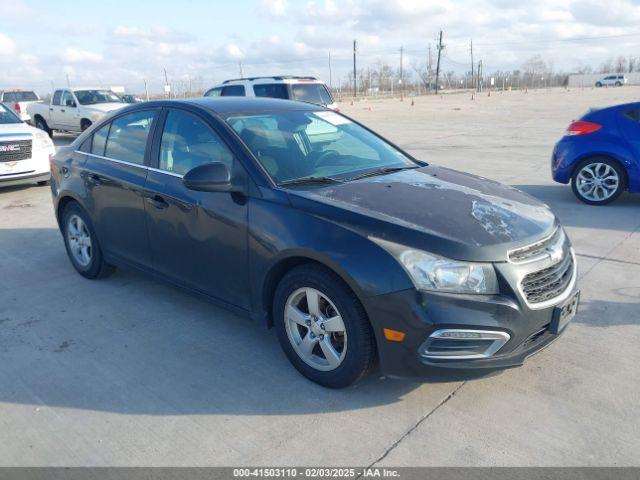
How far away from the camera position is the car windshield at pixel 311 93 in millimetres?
14133

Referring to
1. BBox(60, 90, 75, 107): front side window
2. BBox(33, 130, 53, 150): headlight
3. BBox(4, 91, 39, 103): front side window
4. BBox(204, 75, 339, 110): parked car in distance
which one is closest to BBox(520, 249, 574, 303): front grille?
BBox(33, 130, 53, 150): headlight

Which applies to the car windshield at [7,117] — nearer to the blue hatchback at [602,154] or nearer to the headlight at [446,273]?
the blue hatchback at [602,154]

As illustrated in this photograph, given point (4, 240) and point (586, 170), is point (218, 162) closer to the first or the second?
point (4, 240)

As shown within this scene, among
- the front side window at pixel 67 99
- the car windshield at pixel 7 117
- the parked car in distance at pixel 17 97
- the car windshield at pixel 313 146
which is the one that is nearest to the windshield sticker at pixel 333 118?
the car windshield at pixel 313 146

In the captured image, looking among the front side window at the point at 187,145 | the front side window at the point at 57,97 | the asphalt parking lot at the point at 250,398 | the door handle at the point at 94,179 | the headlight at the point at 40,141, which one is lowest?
the asphalt parking lot at the point at 250,398

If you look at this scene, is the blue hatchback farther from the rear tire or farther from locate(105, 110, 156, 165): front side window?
the rear tire

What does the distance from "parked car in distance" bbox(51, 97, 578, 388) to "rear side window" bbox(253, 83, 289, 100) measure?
926cm

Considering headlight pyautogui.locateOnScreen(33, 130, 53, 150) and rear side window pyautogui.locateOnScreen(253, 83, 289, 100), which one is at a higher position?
rear side window pyautogui.locateOnScreen(253, 83, 289, 100)

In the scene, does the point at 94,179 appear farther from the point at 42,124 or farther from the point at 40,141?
the point at 42,124

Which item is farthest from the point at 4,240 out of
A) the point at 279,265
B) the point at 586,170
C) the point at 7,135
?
the point at 586,170

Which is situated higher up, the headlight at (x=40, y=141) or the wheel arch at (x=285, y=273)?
the headlight at (x=40, y=141)

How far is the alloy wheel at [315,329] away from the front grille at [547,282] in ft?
3.39

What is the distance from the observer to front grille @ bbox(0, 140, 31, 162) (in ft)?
31.8

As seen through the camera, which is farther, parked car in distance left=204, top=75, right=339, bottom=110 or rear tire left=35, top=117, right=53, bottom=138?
rear tire left=35, top=117, right=53, bottom=138
